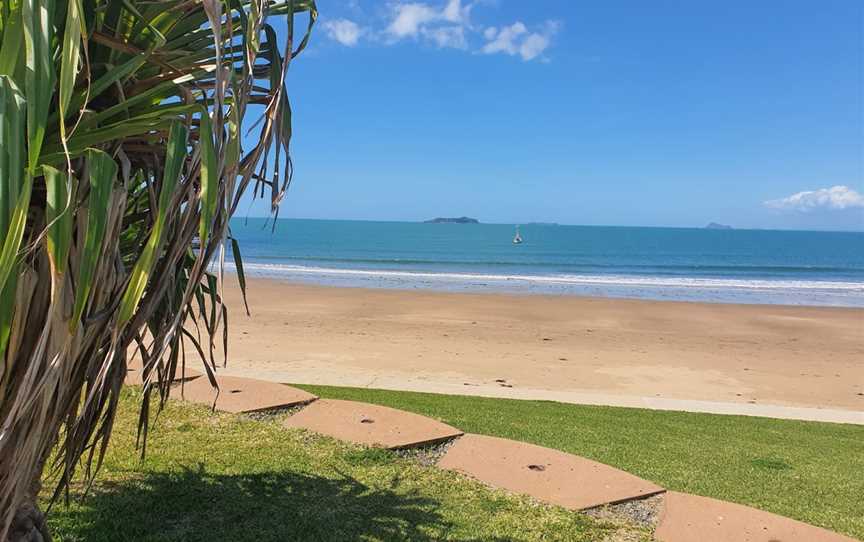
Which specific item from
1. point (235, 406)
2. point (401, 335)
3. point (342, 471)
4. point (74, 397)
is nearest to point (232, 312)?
point (401, 335)

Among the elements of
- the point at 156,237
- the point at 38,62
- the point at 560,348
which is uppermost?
the point at 38,62

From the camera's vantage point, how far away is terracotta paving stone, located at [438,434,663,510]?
3.18 m

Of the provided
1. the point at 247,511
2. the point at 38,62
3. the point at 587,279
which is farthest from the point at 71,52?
the point at 587,279

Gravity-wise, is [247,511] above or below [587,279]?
above

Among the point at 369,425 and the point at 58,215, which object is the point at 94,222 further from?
the point at 369,425

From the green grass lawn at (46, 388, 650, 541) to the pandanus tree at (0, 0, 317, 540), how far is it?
2.84 feet

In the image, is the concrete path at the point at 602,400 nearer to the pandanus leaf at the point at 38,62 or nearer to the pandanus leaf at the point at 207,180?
the pandanus leaf at the point at 207,180

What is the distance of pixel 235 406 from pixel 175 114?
3.17 meters

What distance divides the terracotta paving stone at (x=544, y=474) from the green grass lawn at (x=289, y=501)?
13 centimetres

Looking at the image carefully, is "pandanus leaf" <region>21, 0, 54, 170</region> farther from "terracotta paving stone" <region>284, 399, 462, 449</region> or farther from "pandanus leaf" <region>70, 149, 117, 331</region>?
"terracotta paving stone" <region>284, 399, 462, 449</region>

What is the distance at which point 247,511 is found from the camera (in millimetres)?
2936

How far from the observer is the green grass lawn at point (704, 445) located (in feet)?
12.0

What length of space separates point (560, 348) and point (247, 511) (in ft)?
33.3

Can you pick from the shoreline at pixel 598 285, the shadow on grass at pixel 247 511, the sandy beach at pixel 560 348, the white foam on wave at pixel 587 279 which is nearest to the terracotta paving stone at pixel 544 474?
the shadow on grass at pixel 247 511
